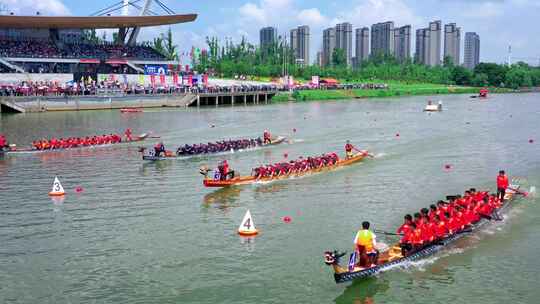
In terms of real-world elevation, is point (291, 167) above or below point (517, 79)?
below

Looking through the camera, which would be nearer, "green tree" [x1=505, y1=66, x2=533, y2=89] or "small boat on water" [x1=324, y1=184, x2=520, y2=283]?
"small boat on water" [x1=324, y1=184, x2=520, y2=283]

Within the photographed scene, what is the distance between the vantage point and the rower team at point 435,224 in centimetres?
1426

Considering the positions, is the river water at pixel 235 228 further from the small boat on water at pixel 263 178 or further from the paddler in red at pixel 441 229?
the paddler in red at pixel 441 229

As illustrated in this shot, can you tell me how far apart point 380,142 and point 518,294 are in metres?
25.9

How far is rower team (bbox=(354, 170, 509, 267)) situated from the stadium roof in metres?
63.2

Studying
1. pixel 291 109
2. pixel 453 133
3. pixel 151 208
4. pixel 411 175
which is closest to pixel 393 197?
pixel 411 175

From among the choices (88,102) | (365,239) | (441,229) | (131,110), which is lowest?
(441,229)

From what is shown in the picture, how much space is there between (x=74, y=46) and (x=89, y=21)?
6244 millimetres

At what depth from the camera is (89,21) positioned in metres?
74.7

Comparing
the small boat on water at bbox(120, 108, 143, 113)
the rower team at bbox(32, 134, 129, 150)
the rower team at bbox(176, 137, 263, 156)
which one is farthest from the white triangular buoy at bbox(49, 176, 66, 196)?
the small boat on water at bbox(120, 108, 143, 113)

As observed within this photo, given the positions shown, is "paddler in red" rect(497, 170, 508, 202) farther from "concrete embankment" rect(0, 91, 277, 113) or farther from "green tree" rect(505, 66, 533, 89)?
"green tree" rect(505, 66, 533, 89)

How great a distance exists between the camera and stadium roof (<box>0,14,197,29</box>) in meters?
71.1

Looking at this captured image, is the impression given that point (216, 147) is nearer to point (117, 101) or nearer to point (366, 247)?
point (366, 247)

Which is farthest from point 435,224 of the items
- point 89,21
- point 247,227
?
point 89,21
